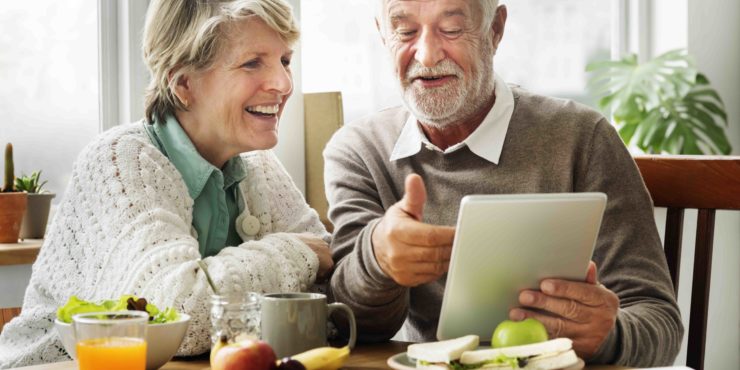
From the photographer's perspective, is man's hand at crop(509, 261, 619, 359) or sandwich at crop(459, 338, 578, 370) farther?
man's hand at crop(509, 261, 619, 359)

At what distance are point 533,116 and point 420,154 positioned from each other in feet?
0.78

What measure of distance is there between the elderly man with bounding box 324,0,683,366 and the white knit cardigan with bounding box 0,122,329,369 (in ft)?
0.53

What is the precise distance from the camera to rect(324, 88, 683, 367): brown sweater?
62.9 inches

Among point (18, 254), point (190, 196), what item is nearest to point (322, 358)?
point (190, 196)

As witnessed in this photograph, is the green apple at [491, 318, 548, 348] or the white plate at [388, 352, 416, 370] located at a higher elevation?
→ the green apple at [491, 318, 548, 348]

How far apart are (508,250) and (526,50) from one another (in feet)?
8.77

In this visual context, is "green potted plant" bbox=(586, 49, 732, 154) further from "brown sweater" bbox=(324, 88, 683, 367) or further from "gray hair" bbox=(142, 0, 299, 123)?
"gray hair" bbox=(142, 0, 299, 123)

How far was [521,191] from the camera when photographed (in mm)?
1801

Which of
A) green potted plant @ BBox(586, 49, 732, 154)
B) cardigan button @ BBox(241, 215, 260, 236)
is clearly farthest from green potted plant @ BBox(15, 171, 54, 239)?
green potted plant @ BBox(586, 49, 732, 154)

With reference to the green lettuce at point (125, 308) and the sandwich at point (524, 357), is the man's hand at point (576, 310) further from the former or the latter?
the green lettuce at point (125, 308)

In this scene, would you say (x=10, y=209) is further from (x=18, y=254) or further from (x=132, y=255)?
(x=132, y=255)

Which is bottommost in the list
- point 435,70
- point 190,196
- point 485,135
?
point 190,196

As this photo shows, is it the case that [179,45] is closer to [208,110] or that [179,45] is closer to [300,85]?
[208,110]

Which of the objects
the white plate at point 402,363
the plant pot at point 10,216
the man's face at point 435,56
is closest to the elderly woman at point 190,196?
the man's face at point 435,56
